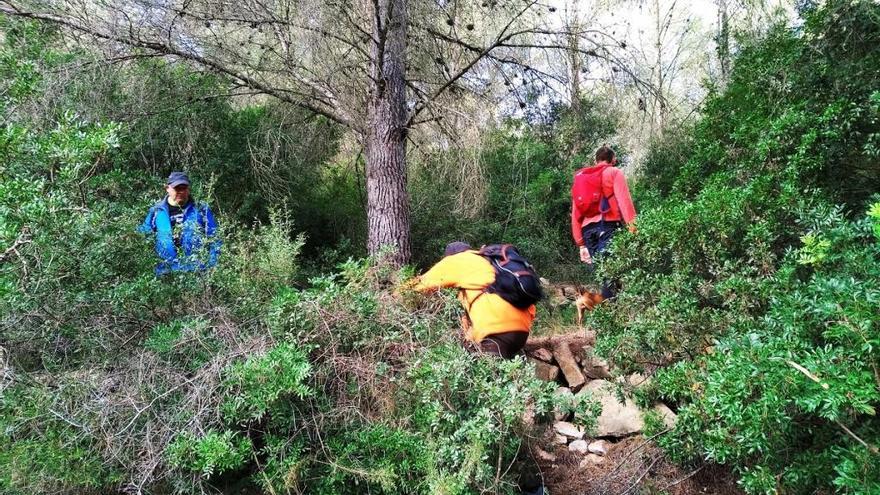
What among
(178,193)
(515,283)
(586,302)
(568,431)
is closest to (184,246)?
(178,193)

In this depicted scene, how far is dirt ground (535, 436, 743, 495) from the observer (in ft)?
9.64

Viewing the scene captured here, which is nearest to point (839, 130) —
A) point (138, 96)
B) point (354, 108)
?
point (354, 108)

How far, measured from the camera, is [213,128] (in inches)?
242

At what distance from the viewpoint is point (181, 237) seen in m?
3.44

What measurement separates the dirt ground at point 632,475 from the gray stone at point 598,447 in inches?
3.4

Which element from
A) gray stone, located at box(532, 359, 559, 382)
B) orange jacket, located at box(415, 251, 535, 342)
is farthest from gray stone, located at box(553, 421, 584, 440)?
orange jacket, located at box(415, 251, 535, 342)

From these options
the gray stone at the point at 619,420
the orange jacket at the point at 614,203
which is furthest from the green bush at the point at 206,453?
the orange jacket at the point at 614,203

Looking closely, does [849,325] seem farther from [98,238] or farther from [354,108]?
[354,108]

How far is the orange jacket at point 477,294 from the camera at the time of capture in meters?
3.31

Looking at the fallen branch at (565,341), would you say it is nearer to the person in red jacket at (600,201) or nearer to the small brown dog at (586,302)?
the small brown dog at (586,302)

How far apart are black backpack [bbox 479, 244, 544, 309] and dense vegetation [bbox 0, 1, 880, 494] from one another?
1.15 ft

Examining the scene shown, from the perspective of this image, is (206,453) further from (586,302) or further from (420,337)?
(586,302)

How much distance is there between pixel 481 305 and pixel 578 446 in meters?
1.33

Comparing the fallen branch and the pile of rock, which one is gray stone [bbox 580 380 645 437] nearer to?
the pile of rock
